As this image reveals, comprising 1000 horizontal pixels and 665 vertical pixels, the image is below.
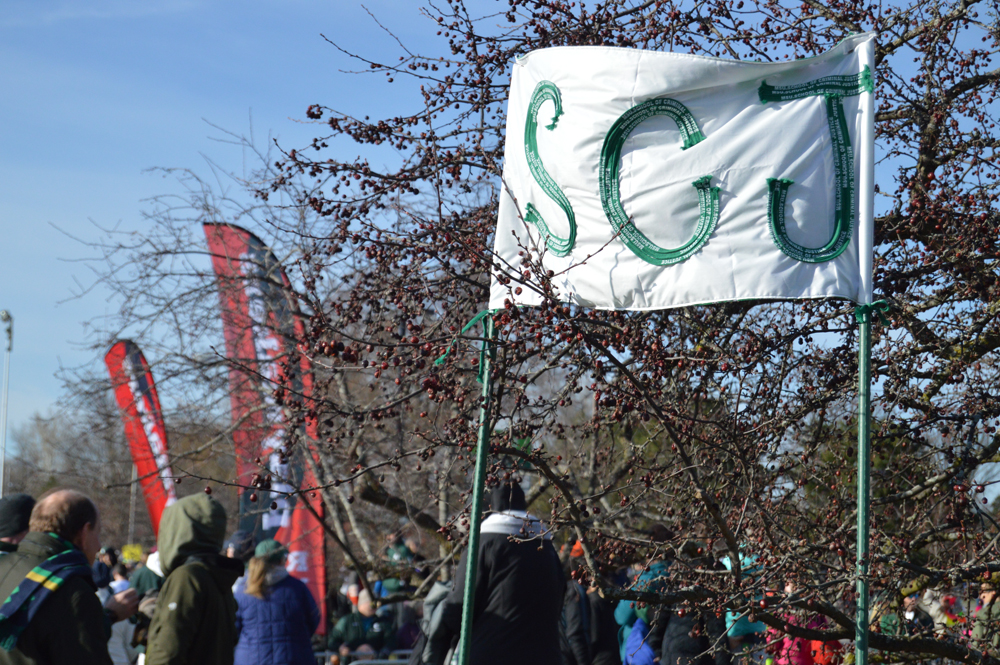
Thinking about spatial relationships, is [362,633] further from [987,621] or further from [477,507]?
[477,507]

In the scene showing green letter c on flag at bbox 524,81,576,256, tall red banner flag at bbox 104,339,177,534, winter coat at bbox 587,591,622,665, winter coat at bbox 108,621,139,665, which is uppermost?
green letter c on flag at bbox 524,81,576,256

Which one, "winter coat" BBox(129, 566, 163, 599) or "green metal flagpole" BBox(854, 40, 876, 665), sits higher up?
"green metal flagpole" BBox(854, 40, 876, 665)

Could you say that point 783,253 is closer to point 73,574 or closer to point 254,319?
point 73,574

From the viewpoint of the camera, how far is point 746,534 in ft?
16.5

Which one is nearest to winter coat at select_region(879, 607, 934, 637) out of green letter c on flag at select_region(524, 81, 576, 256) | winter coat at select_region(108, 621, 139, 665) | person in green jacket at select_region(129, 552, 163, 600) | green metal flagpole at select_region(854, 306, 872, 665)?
green metal flagpole at select_region(854, 306, 872, 665)

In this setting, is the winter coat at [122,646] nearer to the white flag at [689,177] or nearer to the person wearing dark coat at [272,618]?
the person wearing dark coat at [272,618]

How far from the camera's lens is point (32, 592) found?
11.6 feet

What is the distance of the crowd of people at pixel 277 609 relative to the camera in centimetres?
361

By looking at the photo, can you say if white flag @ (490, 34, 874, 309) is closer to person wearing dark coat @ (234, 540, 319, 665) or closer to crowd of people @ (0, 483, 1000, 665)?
crowd of people @ (0, 483, 1000, 665)

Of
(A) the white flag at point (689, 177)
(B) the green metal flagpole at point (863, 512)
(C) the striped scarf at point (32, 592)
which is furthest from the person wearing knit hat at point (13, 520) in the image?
(B) the green metal flagpole at point (863, 512)

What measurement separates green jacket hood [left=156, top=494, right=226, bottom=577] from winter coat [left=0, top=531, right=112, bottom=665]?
818 mm

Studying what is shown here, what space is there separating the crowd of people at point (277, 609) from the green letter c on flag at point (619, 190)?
1356 millimetres

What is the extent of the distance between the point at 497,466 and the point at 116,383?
6.03 metres

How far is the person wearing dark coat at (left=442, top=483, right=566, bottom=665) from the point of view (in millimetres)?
4715
